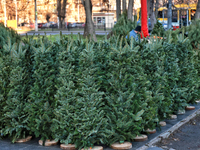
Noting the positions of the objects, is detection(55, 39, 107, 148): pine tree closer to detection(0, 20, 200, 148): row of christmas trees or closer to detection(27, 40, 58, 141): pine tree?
detection(0, 20, 200, 148): row of christmas trees

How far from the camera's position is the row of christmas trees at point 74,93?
13.3 ft

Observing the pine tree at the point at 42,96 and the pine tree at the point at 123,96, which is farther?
the pine tree at the point at 42,96

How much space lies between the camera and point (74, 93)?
406cm

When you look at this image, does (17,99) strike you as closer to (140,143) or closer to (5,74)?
(5,74)

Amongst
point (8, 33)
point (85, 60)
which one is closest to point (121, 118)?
Answer: point (85, 60)

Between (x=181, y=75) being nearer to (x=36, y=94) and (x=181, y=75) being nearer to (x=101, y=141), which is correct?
(x=101, y=141)

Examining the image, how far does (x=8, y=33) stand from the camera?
5352 mm

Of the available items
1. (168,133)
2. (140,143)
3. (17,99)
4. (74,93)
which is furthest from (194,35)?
(17,99)

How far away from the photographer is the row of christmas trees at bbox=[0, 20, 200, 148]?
4055 millimetres

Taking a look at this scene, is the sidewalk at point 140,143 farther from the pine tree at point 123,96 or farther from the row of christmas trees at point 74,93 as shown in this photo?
the pine tree at point 123,96

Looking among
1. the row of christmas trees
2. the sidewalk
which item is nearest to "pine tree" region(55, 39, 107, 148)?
the row of christmas trees

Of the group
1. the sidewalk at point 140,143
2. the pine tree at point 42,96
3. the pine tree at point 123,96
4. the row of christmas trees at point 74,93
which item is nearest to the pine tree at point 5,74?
the row of christmas trees at point 74,93

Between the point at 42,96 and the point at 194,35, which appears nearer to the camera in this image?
the point at 42,96

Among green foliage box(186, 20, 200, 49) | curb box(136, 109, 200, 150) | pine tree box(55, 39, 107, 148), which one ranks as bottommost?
curb box(136, 109, 200, 150)
